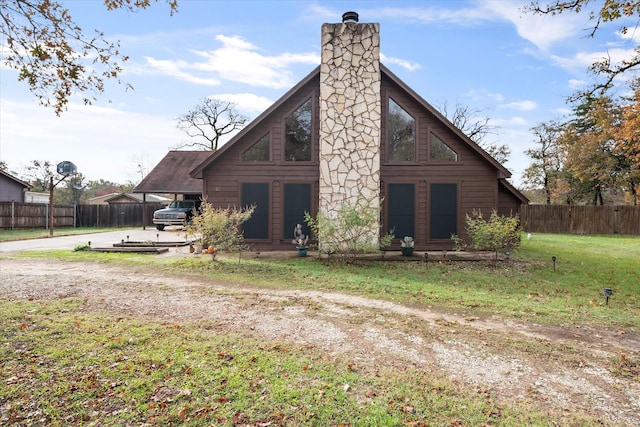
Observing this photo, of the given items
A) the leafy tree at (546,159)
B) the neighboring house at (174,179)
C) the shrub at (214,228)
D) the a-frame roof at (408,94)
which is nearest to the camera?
the shrub at (214,228)

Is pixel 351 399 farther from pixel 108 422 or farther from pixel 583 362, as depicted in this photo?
pixel 583 362

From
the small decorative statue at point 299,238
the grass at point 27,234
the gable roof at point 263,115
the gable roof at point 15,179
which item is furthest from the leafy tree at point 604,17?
the gable roof at point 15,179

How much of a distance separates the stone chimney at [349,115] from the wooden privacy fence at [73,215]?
17.0 meters

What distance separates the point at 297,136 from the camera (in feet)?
42.6

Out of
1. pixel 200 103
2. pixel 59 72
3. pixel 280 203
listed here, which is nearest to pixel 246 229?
pixel 280 203

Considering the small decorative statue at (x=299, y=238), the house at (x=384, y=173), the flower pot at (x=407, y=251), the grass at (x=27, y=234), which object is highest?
the house at (x=384, y=173)

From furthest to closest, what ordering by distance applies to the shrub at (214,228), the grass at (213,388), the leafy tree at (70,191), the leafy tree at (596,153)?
1. the leafy tree at (70,191)
2. the leafy tree at (596,153)
3. the shrub at (214,228)
4. the grass at (213,388)

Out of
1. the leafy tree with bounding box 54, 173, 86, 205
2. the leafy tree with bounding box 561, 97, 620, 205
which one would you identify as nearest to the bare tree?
the leafy tree with bounding box 561, 97, 620, 205

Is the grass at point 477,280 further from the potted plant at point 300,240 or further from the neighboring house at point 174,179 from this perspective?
the neighboring house at point 174,179

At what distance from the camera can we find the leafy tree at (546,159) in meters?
31.5

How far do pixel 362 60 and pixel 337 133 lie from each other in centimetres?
263

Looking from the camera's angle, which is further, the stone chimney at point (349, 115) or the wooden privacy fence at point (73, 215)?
the wooden privacy fence at point (73, 215)

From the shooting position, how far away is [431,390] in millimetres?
3494

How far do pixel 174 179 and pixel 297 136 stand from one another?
13.4m
